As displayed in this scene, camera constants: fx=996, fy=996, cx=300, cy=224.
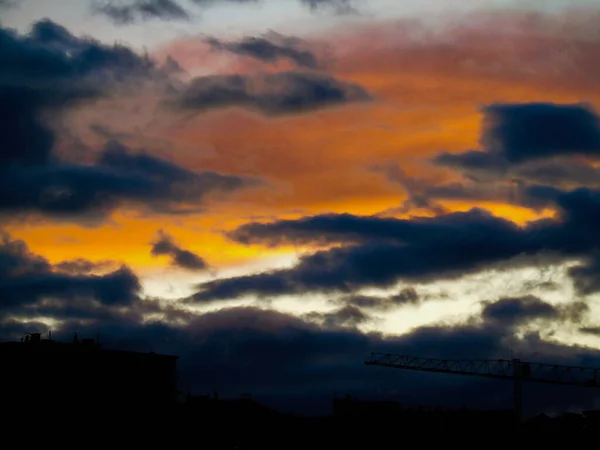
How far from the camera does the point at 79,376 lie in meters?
131

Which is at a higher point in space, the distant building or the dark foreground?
the distant building

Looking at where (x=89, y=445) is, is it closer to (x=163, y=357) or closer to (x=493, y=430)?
(x=163, y=357)

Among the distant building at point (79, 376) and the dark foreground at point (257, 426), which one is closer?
the distant building at point (79, 376)

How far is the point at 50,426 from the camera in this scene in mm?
124562

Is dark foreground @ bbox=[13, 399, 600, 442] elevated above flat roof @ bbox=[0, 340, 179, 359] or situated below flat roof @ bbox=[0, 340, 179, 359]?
below

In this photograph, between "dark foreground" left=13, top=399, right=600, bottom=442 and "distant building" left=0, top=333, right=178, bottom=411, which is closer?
"distant building" left=0, top=333, right=178, bottom=411

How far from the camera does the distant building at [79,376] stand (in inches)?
4958

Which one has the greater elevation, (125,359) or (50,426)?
(125,359)

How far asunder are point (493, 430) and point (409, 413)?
1835cm

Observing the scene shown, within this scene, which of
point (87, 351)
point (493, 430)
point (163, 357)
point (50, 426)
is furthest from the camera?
point (493, 430)

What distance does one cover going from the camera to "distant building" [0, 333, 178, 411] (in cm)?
12594

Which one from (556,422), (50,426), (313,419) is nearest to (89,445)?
(50,426)

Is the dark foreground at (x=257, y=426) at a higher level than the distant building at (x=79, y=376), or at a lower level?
lower

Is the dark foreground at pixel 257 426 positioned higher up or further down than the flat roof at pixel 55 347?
further down
